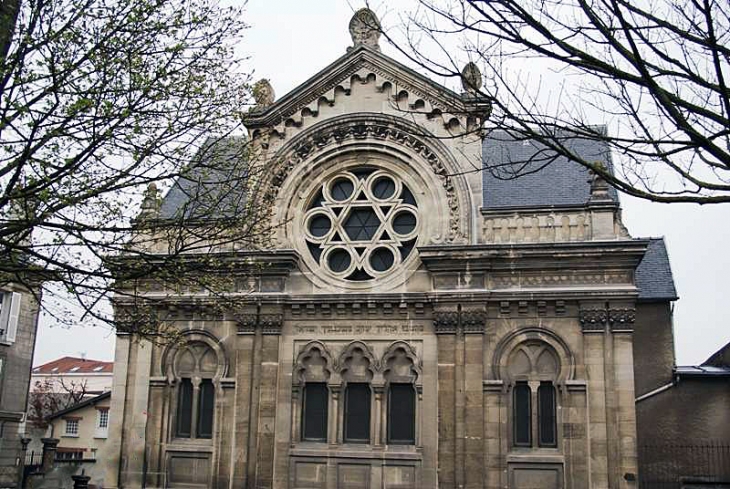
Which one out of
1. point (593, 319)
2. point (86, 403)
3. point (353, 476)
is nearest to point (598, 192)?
point (593, 319)

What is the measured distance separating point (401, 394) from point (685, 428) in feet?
30.2

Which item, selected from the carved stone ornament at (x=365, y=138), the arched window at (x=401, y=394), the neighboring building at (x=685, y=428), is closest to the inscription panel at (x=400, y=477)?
the arched window at (x=401, y=394)

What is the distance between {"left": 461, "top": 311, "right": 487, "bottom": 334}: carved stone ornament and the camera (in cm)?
2195

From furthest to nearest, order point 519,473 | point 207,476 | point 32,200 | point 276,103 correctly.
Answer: point 276,103
point 207,476
point 519,473
point 32,200

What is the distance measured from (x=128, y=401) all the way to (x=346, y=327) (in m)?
6.66

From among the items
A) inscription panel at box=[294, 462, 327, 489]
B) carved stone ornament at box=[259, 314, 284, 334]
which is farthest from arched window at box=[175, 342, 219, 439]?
inscription panel at box=[294, 462, 327, 489]

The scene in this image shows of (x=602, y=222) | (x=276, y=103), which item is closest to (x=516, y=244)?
(x=602, y=222)

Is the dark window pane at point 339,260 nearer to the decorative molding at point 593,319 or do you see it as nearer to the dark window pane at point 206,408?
the dark window pane at point 206,408

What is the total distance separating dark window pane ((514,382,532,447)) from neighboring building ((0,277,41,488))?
19.8 metres

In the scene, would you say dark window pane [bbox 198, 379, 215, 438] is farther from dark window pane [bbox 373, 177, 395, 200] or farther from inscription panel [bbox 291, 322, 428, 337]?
dark window pane [bbox 373, 177, 395, 200]

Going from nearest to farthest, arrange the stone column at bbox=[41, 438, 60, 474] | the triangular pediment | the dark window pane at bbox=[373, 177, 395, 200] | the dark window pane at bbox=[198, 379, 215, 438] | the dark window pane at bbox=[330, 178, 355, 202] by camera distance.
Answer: the dark window pane at bbox=[198, 379, 215, 438] < the triangular pediment < the dark window pane at bbox=[373, 177, 395, 200] < the dark window pane at bbox=[330, 178, 355, 202] < the stone column at bbox=[41, 438, 60, 474]

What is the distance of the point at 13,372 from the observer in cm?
3303

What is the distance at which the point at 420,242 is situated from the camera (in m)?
23.2

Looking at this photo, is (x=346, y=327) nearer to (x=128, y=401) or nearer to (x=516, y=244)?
(x=516, y=244)
